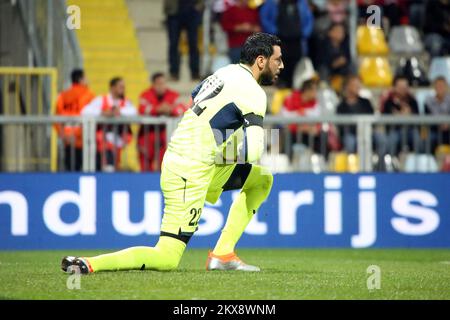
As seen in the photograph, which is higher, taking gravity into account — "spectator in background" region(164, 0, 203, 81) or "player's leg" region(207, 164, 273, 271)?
"spectator in background" region(164, 0, 203, 81)

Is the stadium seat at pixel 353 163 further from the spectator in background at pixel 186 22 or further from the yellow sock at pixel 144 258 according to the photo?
the yellow sock at pixel 144 258

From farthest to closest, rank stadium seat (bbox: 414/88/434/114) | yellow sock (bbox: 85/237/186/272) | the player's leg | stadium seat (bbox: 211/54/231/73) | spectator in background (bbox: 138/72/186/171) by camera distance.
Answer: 1. stadium seat (bbox: 211/54/231/73)
2. stadium seat (bbox: 414/88/434/114)
3. spectator in background (bbox: 138/72/186/171)
4. the player's leg
5. yellow sock (bbox: 85/237/186/272)

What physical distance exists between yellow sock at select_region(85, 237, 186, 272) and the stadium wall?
5.80 m

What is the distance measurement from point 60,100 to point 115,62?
5314 millimetres

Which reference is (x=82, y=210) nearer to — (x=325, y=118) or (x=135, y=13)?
(x=325, y=118)

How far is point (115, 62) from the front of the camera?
75.0 feet

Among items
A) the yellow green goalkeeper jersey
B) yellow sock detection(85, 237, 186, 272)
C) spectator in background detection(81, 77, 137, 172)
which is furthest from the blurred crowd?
yellow sock detection(85, 237, 186, 272)

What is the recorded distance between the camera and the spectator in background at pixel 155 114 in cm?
1630

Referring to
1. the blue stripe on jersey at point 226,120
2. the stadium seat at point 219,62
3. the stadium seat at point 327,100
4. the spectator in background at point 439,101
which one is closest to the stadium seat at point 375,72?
the stadium seat at point 327,100

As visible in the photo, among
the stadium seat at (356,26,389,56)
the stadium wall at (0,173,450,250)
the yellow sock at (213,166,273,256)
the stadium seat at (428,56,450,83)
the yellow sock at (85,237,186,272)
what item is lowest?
the stadium wall at (0,173,450,250)

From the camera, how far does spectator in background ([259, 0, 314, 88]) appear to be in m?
20.8

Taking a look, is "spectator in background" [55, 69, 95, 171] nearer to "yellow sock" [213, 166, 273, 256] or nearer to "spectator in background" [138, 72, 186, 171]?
"spectator in background" [138, 72, 186, 171]

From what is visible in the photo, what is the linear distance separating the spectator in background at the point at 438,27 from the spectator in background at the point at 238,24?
139 inches

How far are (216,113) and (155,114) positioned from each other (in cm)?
711
